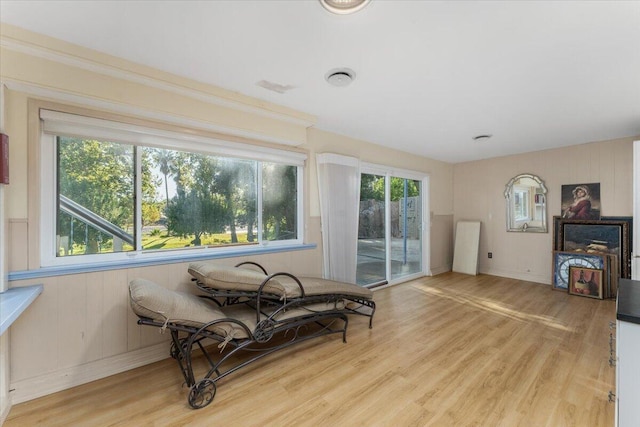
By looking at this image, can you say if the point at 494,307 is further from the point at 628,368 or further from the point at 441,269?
the point at 628,368

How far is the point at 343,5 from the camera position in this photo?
4.59 feet

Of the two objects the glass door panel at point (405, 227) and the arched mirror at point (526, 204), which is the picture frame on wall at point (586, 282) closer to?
the arched mirror at point (526, 204)

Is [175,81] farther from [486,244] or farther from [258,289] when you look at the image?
[486,244]

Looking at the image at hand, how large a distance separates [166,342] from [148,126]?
6.10 feet

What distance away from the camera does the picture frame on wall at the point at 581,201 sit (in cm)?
419

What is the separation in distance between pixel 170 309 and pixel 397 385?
167 centimetres

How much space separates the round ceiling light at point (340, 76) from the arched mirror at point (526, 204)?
4.40m

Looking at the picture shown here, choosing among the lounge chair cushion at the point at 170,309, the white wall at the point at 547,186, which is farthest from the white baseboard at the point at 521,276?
the lounge chair cushion at the point at 170,309

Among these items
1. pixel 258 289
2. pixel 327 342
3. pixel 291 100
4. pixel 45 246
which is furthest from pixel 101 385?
pixel 291 100

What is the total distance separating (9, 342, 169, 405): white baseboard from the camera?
1.79 meters

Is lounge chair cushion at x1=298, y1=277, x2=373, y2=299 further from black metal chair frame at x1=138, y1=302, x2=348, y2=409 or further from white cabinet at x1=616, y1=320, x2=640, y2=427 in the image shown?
white cabinet at x1=616, y1=320, x2=640, y2=427

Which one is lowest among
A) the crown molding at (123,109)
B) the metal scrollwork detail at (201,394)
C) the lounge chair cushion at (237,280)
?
the metal scrollwork detail at (201,394)

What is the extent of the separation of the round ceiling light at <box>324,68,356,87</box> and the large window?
1.12 m

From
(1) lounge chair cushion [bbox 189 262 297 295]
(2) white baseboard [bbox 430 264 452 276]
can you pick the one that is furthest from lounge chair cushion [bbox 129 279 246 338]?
(2) white baseboard [bbox 430 264 452 276]
